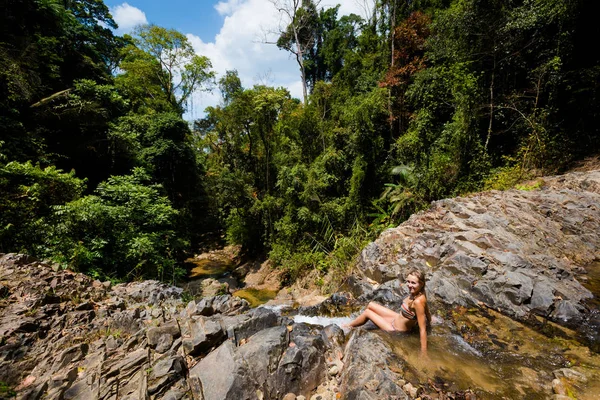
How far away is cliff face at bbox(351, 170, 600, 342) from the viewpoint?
4.20 m

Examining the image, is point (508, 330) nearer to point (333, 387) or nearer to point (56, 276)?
point (333, 387)

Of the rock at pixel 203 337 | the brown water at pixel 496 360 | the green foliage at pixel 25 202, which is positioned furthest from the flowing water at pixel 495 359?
the green foliage at pixel 25 202

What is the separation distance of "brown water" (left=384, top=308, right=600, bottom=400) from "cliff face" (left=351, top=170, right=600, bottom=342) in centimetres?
49

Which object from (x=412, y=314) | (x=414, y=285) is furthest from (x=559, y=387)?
(x=414, y=285)

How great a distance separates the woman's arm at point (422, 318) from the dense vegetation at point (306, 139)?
217 inches

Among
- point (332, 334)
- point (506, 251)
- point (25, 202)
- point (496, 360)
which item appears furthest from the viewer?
point (25, 202)

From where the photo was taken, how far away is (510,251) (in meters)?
5.23

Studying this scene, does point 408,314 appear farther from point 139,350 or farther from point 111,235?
point 111,235

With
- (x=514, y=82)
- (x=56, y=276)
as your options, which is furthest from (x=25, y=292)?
(x=514, y=82)

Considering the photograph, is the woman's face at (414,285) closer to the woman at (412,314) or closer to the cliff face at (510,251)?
the woman at (412,314)

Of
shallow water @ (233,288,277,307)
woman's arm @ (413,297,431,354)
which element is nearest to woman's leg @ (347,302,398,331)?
woman's arm @ (413,297,431,354)

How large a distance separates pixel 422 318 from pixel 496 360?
1.19 metres

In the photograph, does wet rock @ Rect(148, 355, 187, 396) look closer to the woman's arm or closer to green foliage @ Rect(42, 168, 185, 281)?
the woman's arm

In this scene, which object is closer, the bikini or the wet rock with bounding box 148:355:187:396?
the wet rock with bounding box 148:355:187:396
